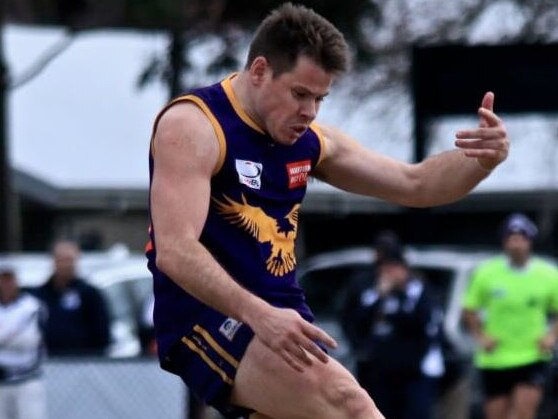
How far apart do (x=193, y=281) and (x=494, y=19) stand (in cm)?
1757

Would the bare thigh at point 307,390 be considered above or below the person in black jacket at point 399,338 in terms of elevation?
above

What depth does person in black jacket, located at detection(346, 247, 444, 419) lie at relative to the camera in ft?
40.2

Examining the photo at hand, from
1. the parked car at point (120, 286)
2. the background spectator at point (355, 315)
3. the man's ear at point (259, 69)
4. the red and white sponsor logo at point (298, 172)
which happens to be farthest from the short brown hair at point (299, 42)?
the parked car at point (120, 286)

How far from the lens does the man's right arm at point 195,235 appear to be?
→ 201 inches

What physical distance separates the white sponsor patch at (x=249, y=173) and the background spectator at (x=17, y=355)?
693 cm

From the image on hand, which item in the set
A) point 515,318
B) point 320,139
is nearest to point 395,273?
point 515,318

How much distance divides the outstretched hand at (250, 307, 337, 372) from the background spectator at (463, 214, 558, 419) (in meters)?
7.81

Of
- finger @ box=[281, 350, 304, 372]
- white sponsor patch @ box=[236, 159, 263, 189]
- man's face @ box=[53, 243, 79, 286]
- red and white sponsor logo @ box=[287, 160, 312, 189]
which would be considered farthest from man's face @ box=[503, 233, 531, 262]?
finger @ box=[281, 350, 304, 372]

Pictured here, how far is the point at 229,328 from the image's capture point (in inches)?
220

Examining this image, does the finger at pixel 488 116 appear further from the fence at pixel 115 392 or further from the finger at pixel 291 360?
the fence at pixel 115 392

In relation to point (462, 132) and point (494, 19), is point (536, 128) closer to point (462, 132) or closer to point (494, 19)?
point (494, 19)

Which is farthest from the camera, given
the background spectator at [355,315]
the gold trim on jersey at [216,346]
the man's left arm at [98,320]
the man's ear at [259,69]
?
the man's left arm at [98,320]

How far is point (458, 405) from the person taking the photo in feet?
43.3

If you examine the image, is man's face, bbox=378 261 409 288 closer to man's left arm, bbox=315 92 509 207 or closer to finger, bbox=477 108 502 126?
man's left arm, bbox=315 92 509 207
